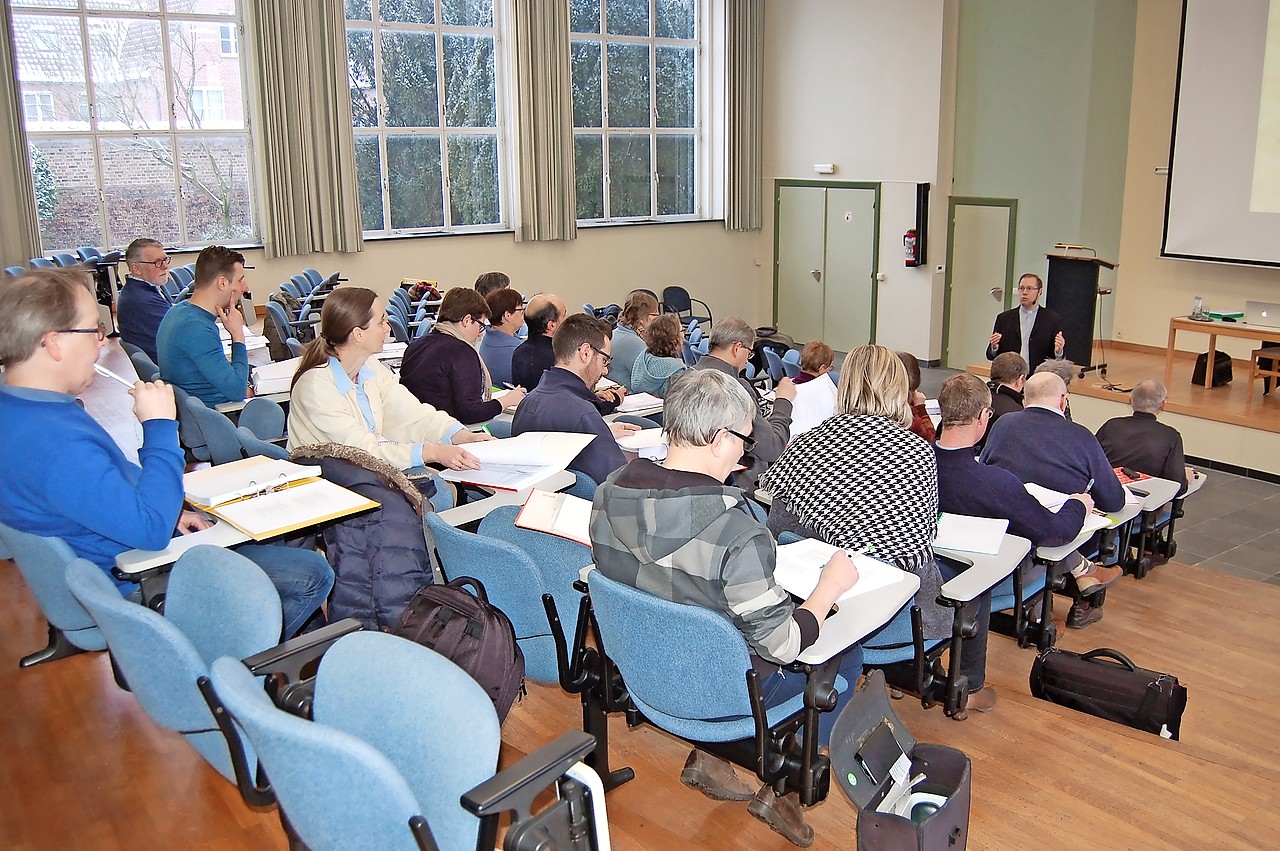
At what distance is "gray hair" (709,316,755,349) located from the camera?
5.22 metres

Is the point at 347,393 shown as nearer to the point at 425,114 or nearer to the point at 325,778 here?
the point at 325,778

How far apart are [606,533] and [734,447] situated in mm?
377

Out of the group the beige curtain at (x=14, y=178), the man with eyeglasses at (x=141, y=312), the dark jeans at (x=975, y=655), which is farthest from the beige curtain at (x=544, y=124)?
the dark jeans at (x=975, y=655)

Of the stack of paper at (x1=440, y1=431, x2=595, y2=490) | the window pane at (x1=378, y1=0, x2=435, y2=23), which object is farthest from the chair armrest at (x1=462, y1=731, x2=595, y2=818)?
the window pane at (x1=378, y1=0, x2=435, y2=23)

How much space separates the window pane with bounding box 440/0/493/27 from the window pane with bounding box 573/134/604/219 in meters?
1.72

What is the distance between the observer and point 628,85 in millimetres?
12875

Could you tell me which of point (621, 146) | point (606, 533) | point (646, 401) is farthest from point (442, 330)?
point (621, 146)

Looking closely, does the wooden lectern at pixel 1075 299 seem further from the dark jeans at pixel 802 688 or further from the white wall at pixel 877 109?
the dark jeans at pixel 802 688

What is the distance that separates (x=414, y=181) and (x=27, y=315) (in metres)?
9.29

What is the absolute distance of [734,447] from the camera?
2.52m

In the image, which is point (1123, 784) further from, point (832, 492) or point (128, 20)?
point (128, 20)

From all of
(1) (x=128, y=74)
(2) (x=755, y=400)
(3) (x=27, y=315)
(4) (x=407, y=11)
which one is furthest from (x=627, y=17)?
(3) (x=27, y=315)

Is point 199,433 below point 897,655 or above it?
above

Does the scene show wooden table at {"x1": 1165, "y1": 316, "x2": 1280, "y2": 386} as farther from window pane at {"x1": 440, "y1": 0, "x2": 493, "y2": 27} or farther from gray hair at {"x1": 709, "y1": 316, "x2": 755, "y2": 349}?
window pane at {"x1": 440, "y1": 0, "x2": 493, "y2": 27}
